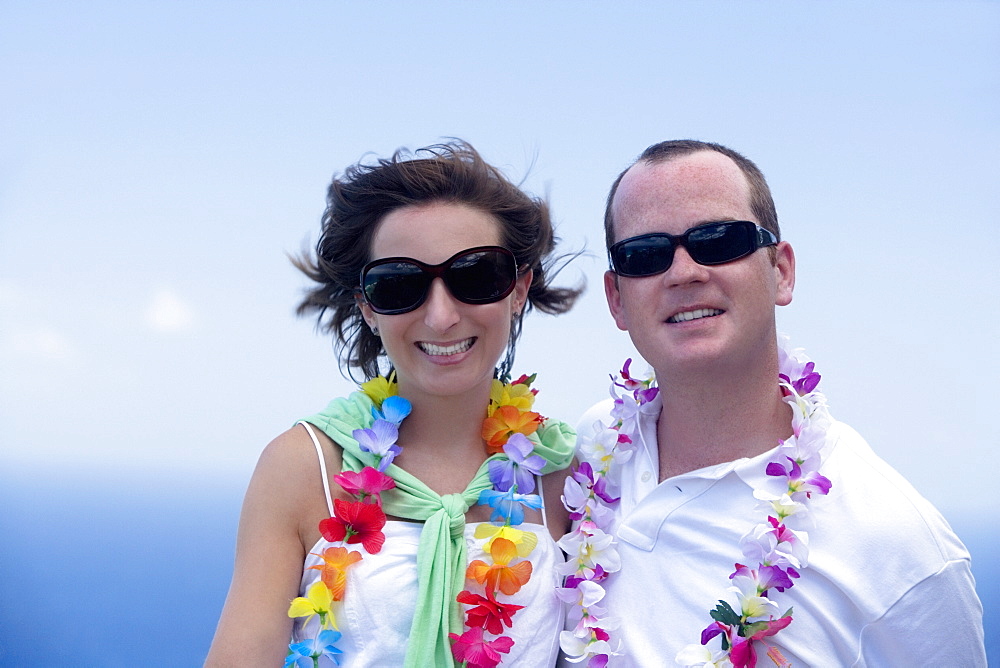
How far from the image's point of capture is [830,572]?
2152 mm

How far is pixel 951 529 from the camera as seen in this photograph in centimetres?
224

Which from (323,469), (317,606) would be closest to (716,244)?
(323,469)

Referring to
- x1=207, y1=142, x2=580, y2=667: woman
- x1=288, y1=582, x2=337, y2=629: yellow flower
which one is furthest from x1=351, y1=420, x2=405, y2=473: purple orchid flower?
x1=288, y1=582, x2=337, y2=629: yellow flower

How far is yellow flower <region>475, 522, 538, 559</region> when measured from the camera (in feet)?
7.54

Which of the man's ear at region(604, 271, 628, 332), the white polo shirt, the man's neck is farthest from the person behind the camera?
the man's ear at region(604, 271, 628, 332)

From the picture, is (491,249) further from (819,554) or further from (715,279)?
(819,554)

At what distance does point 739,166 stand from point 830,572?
122 cm

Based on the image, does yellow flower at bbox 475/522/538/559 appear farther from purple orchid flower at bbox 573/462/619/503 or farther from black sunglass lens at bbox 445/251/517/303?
black sunglass lens at bbox 445/251/517/303

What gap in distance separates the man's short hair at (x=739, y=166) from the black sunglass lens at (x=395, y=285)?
0.69m

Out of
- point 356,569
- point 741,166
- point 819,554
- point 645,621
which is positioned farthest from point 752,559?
point 741,166

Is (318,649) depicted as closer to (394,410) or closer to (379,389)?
(394,410)

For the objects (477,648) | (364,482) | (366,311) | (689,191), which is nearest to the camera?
(477,648)

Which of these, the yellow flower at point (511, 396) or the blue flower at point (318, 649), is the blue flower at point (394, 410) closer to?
the yellow flower at point (511, 396)

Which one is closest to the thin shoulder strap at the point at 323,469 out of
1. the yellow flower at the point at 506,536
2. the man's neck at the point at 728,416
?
the yellow flower at the point at 506,536
